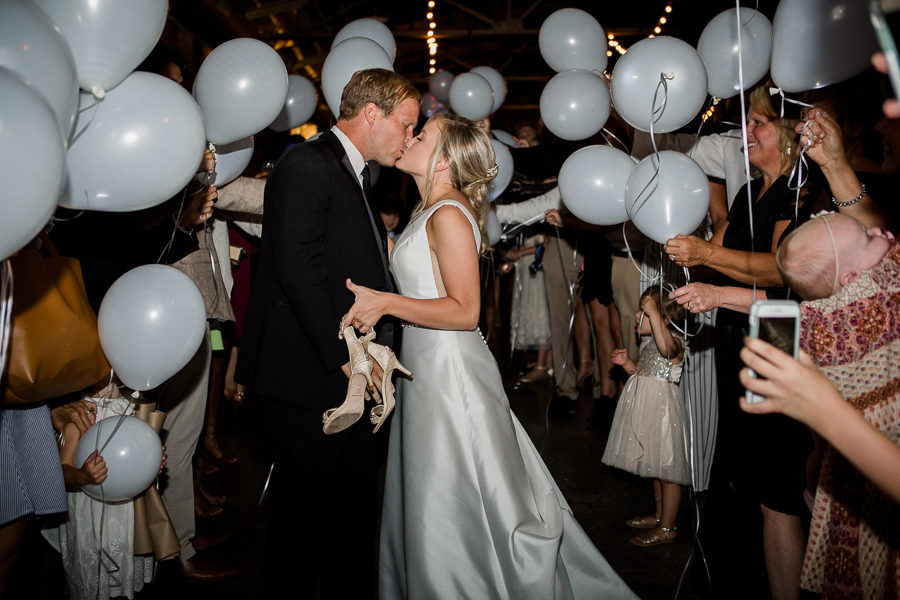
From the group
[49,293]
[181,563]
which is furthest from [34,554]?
[49,293]

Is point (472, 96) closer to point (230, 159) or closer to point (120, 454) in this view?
point (230, 159)

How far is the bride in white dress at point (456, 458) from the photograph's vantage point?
6.22 ft

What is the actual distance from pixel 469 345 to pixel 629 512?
1.45 m

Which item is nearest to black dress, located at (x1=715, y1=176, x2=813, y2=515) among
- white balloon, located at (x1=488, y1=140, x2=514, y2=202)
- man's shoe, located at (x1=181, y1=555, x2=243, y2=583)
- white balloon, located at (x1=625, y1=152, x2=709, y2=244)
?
white balloon, located at (x1=625, y1=152, x2=709, y2=244)

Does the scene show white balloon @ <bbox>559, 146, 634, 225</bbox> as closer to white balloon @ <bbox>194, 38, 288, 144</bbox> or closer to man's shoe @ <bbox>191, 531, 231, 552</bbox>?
white balloon @ <bbox>194, 38, 288, 144</bbox>

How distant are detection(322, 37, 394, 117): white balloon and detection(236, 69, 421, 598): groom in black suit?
2.42 ft

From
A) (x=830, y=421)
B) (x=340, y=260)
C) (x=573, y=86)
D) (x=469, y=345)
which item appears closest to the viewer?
(x=830, y=421)

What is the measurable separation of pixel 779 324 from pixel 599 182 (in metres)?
1.54

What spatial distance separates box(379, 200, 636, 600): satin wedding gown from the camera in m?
1.90

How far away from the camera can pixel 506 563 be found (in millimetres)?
1883

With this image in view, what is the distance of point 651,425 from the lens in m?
2.76

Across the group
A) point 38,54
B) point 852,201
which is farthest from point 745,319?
point 38,54

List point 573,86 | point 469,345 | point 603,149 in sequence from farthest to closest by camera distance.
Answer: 1. point 573,86
2. point 603,149
3. point 469,345

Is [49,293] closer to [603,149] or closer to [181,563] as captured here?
[181,563]
